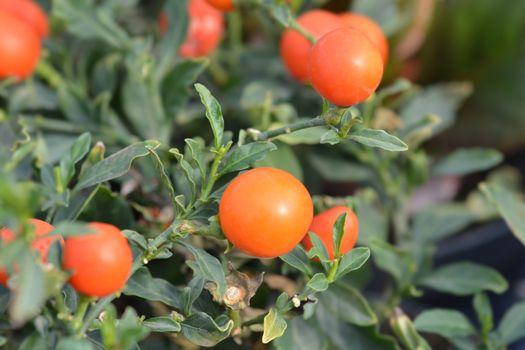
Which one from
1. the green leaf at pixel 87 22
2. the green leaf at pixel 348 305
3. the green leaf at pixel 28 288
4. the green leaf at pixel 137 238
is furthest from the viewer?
the green leaf at pixel 87 22

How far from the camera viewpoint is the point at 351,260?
0.41 m

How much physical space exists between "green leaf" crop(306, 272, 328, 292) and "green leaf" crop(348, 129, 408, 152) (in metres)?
0.08

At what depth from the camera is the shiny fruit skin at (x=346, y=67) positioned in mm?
368

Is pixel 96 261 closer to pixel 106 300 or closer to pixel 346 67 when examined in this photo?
pixel 106 300

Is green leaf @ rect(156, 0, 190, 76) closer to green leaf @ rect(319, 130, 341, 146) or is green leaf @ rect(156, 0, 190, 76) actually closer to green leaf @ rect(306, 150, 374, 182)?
green leaf @ rect(306, 150, 374, 182)

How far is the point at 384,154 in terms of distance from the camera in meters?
0.63

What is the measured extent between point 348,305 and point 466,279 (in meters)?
0.13

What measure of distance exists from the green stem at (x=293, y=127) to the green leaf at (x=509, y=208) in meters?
0.21

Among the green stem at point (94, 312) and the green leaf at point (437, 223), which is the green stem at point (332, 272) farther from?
the green leaf at point (437, 223)

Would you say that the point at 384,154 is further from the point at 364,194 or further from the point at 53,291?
the point at 53,291

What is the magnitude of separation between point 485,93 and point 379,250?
369 mm

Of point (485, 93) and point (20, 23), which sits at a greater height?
point (20, 23)

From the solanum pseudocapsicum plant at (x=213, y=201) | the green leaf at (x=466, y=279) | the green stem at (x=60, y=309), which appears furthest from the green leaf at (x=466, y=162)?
the green stem at (x=60, y=309)

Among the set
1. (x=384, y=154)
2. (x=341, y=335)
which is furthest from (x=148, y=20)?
(x=341, y=335)
